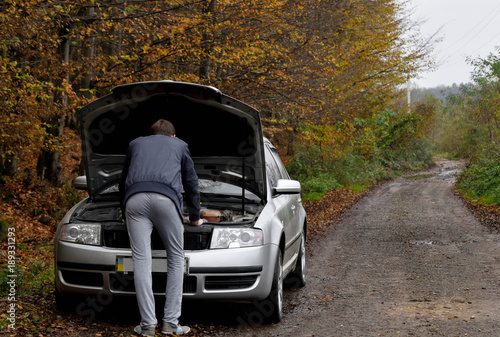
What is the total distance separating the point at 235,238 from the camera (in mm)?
5305

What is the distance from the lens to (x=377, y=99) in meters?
30.8

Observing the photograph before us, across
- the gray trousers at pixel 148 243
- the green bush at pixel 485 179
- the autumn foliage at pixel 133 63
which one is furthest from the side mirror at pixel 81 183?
the green bush at pixel 485 179

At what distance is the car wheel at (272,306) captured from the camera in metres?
5.52

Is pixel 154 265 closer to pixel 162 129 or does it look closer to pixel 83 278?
pixel 83 278

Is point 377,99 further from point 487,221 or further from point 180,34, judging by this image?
point 180,34

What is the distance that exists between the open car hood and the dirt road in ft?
5.04

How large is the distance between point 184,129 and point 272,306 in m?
2.47

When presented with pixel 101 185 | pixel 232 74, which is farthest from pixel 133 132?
pixel 232 74

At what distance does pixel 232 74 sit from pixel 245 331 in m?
11.6

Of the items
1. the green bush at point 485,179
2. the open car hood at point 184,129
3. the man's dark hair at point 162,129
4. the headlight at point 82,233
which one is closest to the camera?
the man's dark hair at point 162,129

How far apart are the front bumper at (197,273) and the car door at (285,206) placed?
0.88 m

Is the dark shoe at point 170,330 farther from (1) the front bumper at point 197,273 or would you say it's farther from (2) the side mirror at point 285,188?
(2) the side mirror at point 285,188

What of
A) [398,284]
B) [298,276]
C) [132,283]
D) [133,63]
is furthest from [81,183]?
[133,63]

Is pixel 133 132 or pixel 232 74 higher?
pixel 232 74
